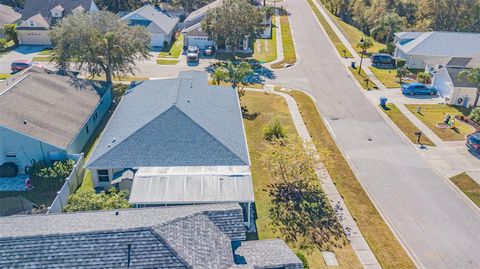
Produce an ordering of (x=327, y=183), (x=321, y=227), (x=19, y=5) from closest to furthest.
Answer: (x=321, y=227) < (x=327, y=183) < (x=19, y=5)

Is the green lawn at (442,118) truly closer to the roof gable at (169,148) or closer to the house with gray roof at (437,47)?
the house with gray roof at (437,47)

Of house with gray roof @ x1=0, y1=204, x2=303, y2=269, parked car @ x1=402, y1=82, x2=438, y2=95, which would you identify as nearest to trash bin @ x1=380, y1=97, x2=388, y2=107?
parked car @ x1=402, y1=82, x2=438, y2=95

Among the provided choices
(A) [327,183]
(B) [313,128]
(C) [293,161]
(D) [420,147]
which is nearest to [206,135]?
(C) [293,161]

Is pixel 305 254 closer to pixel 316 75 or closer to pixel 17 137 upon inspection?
pixel 17 137

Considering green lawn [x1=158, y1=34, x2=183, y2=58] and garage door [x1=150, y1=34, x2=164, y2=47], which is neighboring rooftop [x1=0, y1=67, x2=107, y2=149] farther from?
garage door [x1=150, y1=34, x2=164, y2=47]

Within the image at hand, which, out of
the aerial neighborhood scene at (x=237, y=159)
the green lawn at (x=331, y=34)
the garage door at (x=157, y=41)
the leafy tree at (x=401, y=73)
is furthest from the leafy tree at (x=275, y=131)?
the garage door at (x=157, y=41)

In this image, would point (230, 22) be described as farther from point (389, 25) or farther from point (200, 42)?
point (389, 25)

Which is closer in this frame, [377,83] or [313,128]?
[313,128]
